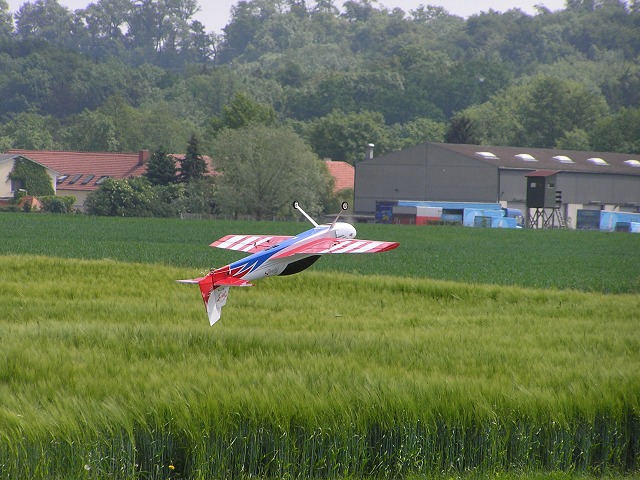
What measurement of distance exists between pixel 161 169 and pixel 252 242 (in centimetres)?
8418

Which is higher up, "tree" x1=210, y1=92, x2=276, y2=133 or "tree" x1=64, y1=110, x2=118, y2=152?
"tree" x1=210, y1=92, x2=276, y2=133

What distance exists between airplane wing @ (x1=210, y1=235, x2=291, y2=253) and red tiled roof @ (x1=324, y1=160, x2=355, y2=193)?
98233 mm

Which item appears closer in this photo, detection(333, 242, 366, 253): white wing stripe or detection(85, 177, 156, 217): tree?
detection(333, 242, 366, 253): white wing stripe

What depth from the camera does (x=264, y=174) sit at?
89.6 meters

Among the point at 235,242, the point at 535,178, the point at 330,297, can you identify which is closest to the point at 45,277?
the point at 330,297

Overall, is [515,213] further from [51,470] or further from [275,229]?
[51,470]

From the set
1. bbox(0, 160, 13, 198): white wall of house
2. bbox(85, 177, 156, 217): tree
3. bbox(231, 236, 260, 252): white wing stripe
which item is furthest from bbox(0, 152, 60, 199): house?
bbox(231, 236, 260, 252): white wing stripe

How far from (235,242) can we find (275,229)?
49.6 metres

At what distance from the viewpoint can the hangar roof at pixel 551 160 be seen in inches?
4026

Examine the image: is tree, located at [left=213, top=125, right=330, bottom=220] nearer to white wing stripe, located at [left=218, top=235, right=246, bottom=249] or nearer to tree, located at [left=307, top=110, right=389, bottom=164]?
tree, located at [left=307, top=110, right=389, bottom=164]

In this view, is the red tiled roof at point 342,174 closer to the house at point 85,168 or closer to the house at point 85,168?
the house at point 85,168

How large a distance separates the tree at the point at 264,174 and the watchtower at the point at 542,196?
699 inches

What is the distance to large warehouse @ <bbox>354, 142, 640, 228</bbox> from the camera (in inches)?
3937

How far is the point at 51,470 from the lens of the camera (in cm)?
1098
